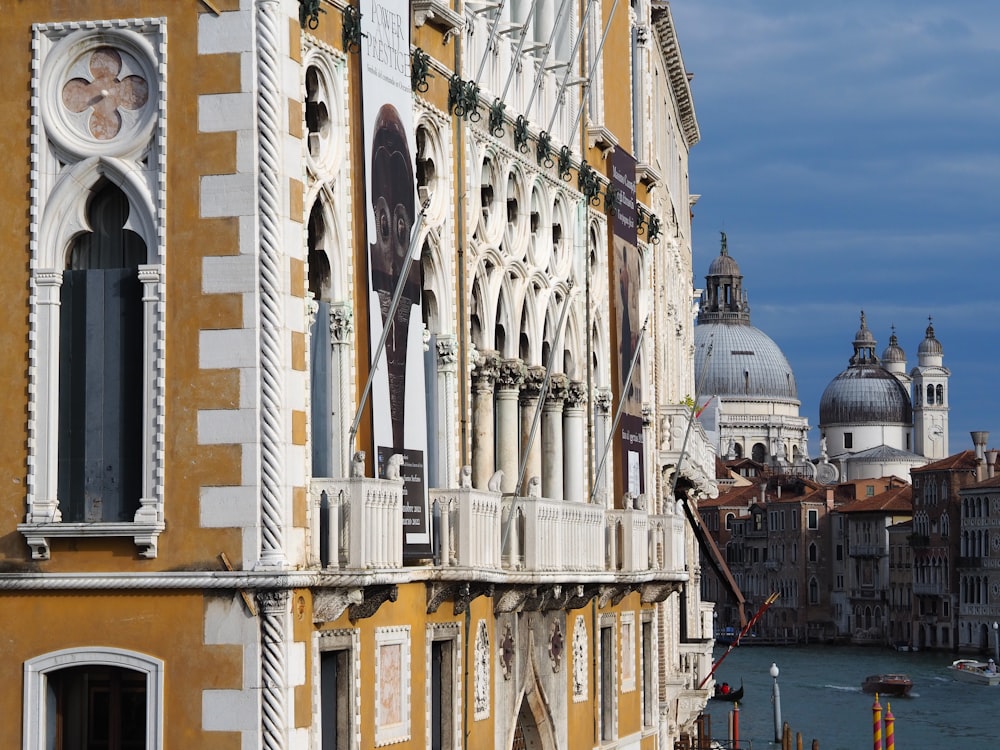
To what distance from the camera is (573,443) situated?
76.4ft

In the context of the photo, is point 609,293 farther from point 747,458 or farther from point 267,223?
point 747,458

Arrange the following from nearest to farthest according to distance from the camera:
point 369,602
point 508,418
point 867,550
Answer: point 369,602
point 508,418
point 867,550

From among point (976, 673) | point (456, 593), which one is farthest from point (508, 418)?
point (976, 673)

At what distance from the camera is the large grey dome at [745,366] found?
182m

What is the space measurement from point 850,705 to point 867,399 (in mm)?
111023

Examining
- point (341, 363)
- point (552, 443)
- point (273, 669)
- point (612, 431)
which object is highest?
point (341, 363)

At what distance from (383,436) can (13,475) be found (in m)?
3.01

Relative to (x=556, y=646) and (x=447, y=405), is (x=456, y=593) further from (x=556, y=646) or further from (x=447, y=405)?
(x=556, y=646)

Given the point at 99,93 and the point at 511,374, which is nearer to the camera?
the point at 99,93

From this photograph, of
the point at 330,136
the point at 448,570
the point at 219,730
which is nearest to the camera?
the point at 219,730

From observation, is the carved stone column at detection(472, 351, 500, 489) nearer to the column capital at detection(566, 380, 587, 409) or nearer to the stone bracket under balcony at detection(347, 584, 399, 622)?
the column capital at detection(566, 380, 587, 409)

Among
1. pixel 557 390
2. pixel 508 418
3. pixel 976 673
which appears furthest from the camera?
pixel 976 673

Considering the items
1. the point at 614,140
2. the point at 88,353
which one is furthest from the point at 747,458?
the point at 88,353

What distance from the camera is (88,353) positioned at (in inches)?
567
